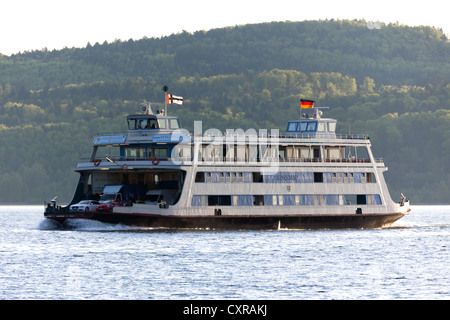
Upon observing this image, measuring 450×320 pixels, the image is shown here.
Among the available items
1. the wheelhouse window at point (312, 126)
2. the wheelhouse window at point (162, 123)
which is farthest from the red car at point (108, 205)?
the wheelhouse window at point (312, 126)

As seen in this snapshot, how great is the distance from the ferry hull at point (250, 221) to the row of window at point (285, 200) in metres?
1.06

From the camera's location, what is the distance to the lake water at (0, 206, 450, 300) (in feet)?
143

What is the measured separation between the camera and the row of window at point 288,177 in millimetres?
71500

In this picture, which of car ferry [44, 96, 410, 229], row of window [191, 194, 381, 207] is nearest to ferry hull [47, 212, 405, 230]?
car ferry [44, 96, 410, 229]

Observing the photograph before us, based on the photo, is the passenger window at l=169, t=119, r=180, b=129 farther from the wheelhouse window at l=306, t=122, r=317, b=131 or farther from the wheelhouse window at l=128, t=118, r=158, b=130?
the wheelhouse window at l=306, t=122, r=317, b=131

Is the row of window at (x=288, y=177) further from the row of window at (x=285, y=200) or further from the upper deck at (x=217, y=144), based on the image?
the row of window at (x=285, y=200)

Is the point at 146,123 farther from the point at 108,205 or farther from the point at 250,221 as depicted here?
the point at 250,221

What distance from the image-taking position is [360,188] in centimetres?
7719

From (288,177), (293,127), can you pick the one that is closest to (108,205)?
(288,177)

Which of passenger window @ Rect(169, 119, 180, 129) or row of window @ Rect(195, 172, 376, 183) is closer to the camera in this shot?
row of window @ Rect(195, 172, 376, 183)

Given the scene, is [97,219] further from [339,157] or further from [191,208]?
[339,157]

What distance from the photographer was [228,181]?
72.2 meters

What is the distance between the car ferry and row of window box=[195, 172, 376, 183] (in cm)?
7
